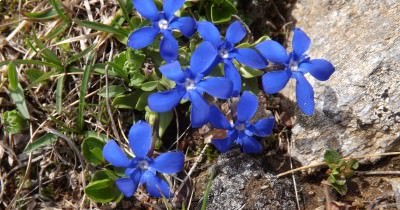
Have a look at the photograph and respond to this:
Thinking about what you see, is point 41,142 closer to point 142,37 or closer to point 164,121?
point 164,121

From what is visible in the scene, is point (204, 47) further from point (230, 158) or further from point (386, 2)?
point (386, 2)

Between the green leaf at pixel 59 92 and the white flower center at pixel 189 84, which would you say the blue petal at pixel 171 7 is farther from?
the green leaf at pixel 59 92

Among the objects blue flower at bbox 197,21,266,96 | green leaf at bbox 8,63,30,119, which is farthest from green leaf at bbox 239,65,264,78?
green leaf at bbox 8,63,30,119

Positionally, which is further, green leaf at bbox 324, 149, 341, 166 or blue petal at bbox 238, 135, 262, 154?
green leaf at bbox 324, 149, 341, 166

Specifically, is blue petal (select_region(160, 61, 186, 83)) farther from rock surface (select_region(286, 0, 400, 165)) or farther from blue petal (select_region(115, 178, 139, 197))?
rock surface (select_region(286, 0, 400, 165))

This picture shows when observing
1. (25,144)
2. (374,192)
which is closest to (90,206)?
(25,144)

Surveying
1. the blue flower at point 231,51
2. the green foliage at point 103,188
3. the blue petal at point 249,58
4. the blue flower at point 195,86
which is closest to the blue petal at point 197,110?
the blue flower at point 195,86
